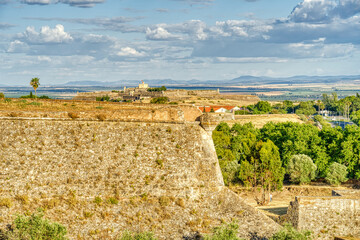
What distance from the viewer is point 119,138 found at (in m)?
27.6

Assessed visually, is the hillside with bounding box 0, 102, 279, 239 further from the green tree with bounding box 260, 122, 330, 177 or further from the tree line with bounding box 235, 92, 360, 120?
the tree line with bounding box 235, 92, 360, 120

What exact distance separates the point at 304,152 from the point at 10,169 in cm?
4387

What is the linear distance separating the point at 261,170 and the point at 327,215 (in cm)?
1620

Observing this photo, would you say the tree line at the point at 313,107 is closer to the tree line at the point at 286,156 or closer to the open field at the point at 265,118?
the open field at the point at 265,118

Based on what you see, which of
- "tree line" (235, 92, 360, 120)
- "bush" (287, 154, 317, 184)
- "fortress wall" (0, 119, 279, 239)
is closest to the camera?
"fortress wall" (0, 119, 279, 239)

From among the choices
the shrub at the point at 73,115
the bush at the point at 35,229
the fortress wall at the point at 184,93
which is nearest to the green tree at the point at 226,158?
the shrub at the point at 73,115

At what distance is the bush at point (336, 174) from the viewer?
2175 inches

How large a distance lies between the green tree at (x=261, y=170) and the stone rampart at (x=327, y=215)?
15397 millimetres

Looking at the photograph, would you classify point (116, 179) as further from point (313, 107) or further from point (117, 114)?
point (313, 107)

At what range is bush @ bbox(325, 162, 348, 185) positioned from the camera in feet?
181

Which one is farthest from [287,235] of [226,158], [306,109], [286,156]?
[306,109]

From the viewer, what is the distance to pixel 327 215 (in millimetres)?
29453

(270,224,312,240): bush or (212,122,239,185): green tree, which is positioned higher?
(270,224,312,240): bush

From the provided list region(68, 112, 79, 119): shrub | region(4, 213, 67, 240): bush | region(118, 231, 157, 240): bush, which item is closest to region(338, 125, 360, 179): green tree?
region(118, 231, 157, 240): bush
